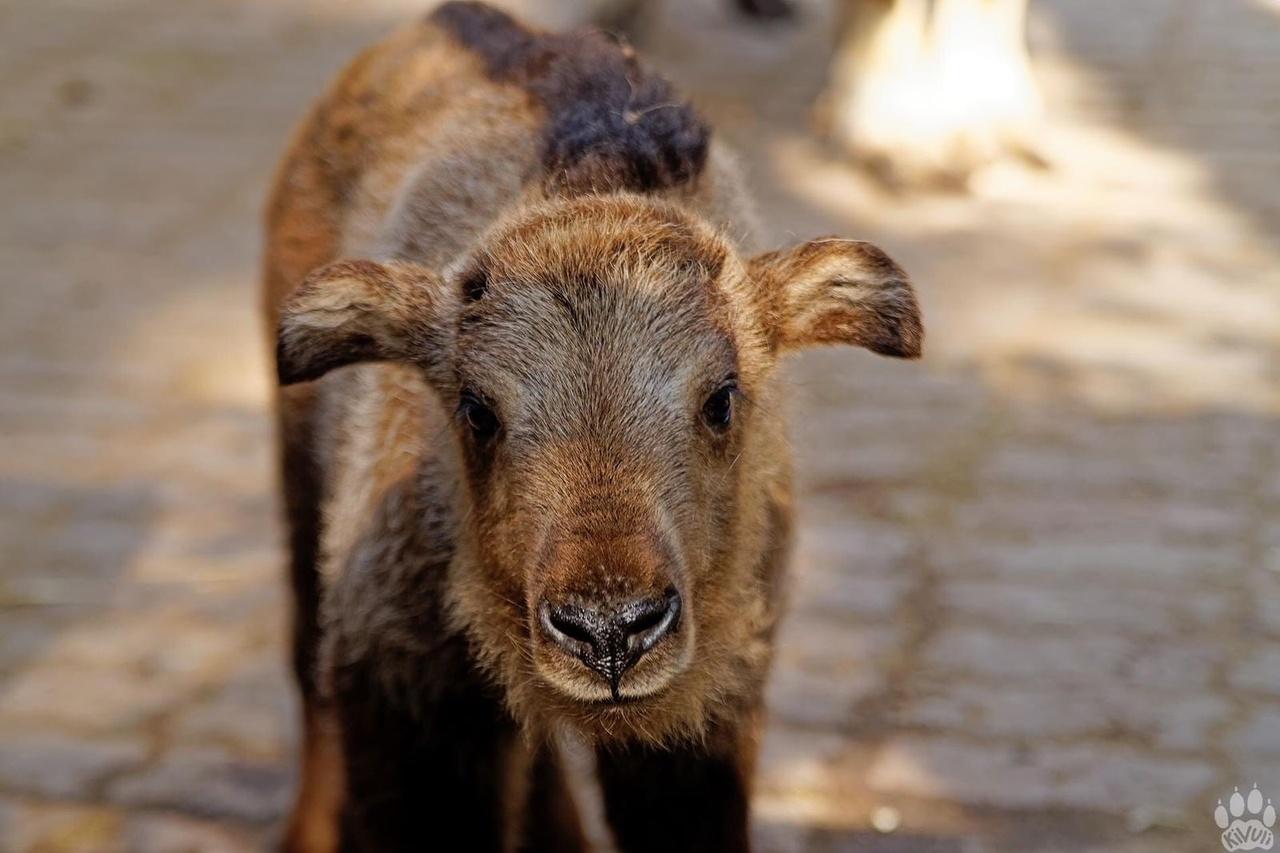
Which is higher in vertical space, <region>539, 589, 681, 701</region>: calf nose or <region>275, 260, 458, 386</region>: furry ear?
<region>275, 260, 458, 386</region>: furry ear

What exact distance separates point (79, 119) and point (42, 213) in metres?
1.57

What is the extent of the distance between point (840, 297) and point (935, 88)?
20.4 ft

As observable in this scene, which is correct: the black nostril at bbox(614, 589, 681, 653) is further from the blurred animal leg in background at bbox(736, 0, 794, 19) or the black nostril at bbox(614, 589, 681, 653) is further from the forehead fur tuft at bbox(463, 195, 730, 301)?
the blurred animal leg in background at bbox(736, 0, 794, 19)

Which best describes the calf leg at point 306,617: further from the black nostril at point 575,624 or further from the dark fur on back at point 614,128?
the black nostril at point 575,624

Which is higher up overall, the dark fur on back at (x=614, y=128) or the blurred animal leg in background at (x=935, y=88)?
the blurred animal leg in background at (x=935, y=88)

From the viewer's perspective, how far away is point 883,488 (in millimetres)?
6719

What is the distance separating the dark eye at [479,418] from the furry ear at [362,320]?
0.19 m

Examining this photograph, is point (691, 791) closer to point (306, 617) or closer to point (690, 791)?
point (690, 791)

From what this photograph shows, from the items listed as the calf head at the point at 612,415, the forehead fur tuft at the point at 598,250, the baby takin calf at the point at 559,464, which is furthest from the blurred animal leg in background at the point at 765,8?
the forehead fur tuft at the point at 598,250

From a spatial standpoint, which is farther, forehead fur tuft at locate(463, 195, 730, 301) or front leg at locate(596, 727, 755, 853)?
front leg at locate(596, 727, 755, 853)

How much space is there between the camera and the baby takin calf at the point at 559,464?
3.54 metres

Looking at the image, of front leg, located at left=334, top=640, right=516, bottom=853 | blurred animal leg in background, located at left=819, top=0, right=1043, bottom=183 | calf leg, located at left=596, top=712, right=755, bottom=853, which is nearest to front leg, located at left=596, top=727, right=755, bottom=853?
calf leg, located at left=596, top=712, right=755, bottom=853

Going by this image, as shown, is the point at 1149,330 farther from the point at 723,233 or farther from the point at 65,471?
the point at 65,471

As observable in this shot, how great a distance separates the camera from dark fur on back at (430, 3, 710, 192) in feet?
14.2
